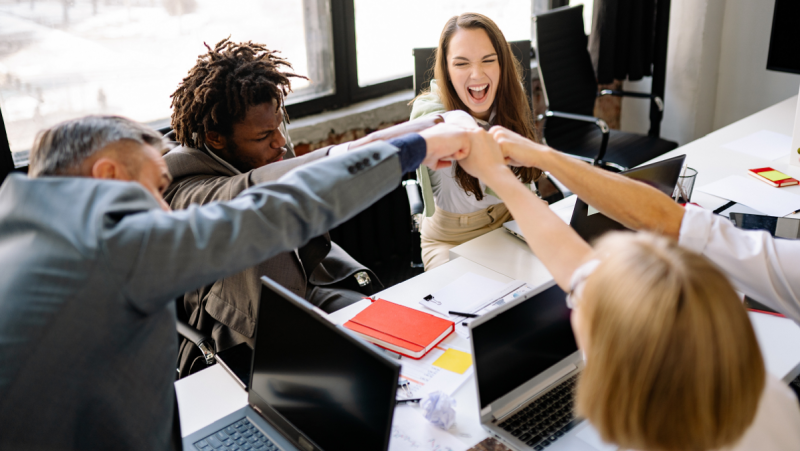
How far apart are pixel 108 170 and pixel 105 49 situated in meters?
1.63

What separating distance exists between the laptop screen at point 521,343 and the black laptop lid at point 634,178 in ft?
1.54

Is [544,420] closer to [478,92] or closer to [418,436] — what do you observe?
[418,436]

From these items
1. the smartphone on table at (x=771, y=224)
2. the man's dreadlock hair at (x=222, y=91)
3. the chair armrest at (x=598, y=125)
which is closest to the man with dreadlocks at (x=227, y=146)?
the man's dreadlock hair at (x=222, y=91)

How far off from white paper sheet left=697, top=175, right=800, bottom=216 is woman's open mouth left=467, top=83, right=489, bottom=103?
90 cm

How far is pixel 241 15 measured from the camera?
2.63 metres

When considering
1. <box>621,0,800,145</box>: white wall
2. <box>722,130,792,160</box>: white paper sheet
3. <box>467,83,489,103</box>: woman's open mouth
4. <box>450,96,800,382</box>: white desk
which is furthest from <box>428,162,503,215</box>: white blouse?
<box>621,0,800,145</box>: white wall

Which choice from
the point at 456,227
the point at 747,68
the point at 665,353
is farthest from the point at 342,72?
the point at 747,68

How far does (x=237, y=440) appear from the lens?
123 cm

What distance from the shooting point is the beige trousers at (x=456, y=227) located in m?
2.20

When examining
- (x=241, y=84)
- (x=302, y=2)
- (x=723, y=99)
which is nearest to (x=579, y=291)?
(x=241, y=84)

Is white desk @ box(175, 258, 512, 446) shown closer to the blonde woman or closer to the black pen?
the black pen

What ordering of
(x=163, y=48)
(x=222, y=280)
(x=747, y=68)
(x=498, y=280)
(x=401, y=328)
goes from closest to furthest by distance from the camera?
1. (x=401, y=328)
2. (x=222, y=280)
3. (x=498, y=280)
4. (x=163, y=48)
5. (x=747, y=68)

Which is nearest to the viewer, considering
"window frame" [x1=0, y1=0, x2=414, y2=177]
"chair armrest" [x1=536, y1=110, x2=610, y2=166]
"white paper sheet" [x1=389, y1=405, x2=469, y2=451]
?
"white paper sheet" [x1=389, y1=405, x2=469, y2=451]

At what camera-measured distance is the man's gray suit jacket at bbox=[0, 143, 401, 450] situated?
818 mm
